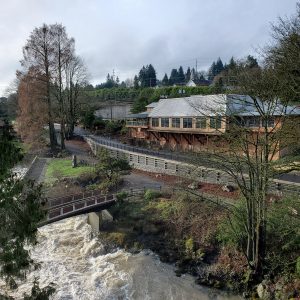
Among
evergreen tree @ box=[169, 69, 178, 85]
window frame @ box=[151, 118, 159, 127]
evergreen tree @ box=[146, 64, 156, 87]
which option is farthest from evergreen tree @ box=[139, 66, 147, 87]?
window frame @ box=[151, 118, 159, 127]

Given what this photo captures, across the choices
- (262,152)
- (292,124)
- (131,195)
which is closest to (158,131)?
(131,195)

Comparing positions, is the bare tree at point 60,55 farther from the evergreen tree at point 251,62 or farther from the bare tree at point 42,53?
the evergreen tree at point 251,62

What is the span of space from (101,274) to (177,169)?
1448 centimetres

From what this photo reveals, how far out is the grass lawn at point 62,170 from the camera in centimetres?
3247

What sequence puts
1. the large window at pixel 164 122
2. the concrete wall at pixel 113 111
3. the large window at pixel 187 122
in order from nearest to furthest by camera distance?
the large window at pixel 187 122 → the large window at pixel 164 122 → the concrete wall at pixel 113 111

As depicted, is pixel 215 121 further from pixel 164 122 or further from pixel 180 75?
pixel 180 75

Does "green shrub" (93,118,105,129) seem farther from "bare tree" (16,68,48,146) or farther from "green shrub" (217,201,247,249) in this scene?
"green shrub" (217,201,247,249)

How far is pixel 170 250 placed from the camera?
20266 mm

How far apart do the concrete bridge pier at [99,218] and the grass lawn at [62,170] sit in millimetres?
8485

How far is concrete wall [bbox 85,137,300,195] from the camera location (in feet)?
72.2

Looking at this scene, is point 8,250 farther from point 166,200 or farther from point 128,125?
point 128,125

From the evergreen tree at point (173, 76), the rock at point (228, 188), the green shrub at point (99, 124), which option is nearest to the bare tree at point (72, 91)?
the green shrub at point (99, 124)

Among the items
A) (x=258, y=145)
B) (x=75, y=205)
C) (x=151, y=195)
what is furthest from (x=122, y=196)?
(x=258, y=145)

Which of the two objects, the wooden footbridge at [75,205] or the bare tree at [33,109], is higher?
the bare tree at [33,109]
